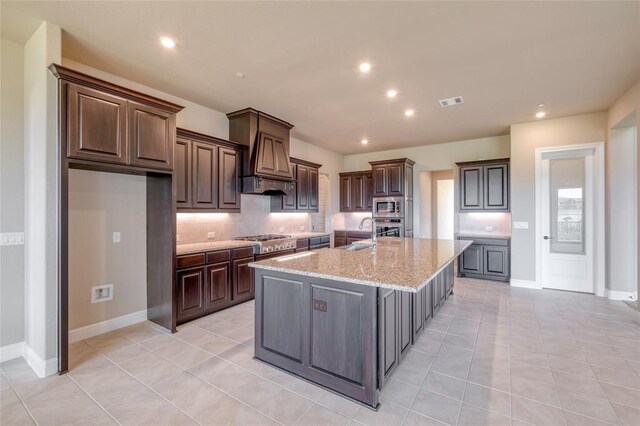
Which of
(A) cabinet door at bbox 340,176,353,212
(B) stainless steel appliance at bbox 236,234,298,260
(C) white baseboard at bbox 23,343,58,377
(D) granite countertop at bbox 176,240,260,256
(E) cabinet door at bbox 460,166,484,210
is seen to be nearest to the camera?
(C) white baseboard at bbox 23,343,58,377

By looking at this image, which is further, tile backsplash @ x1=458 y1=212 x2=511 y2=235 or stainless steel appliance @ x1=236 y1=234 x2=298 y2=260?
tile backsplash @ x1=458 y1=212 x2=511 y2=235

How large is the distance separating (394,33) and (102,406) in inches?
145

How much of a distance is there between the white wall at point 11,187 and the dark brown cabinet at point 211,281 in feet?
4.44

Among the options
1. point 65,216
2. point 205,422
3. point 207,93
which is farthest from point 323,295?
point 207,93

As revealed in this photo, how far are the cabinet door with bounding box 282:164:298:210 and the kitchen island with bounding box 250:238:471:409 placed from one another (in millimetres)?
2826

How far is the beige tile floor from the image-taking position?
6.32 feet

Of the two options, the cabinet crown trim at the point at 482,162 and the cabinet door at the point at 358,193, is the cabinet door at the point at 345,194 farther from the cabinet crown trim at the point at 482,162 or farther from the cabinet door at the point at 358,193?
the cabinet crown trim at the point at 482,162

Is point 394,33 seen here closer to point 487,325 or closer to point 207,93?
point 207,93

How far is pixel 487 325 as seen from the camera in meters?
3.43

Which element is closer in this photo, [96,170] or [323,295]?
[323,295]

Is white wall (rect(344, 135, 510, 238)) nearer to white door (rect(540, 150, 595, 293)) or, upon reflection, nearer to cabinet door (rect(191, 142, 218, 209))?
white door (rect(540, 150, 595, 293))

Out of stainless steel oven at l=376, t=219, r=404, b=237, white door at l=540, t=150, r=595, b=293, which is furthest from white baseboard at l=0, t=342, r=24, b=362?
white door at l=540, t=150, r=595, b=293

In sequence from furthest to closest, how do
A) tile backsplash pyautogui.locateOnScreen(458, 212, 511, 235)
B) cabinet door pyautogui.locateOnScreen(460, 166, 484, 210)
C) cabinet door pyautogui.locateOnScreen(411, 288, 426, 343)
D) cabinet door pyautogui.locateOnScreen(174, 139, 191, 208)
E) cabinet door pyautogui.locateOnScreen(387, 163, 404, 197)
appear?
cabinet door pyautogui.locateOnScreen(387, 163, 404, 197) → tile backsplash pyautogui.locateOnScreen(458, 212, 511, 235) → cabinet door pyautogui.locateOnScreen(460, 166, 484, 210) → cabinet door pyautogui.locateOnScreen(174, 139, 191, 208) → cabinet door pyautogui.locateOnScreen(411, 288, 426, 343)

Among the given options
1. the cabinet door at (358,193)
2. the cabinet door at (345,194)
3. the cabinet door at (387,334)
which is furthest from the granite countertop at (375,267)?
the cabinet door at (345,194)
